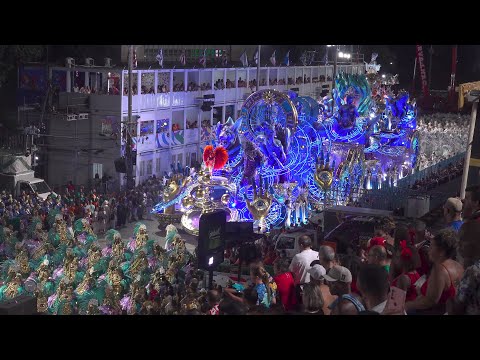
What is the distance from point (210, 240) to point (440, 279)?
495 centimetres

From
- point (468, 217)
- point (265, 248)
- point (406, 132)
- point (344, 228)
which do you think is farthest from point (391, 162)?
point (468, 217)

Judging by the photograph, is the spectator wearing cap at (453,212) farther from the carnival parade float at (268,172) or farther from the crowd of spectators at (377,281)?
the carnival parade float at (268,172)

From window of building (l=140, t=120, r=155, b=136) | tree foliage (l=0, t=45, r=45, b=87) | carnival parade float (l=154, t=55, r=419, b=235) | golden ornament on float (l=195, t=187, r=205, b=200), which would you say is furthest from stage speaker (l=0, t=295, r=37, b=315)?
tree foliage (l=0, t=45, r=45, b=87)

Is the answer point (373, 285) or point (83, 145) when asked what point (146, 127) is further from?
point (373, 285)

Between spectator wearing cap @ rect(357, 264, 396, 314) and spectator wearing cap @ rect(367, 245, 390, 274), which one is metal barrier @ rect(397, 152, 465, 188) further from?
spectator wearing cap @ rect(357, 264, 396, 314)

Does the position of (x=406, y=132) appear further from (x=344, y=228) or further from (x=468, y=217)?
(x=468, y=217)

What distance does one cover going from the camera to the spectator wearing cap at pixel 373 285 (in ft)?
15.7

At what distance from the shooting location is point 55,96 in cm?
2645

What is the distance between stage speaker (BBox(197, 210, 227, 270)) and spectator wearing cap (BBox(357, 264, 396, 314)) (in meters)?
4.75

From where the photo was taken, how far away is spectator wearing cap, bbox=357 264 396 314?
479 centimetres

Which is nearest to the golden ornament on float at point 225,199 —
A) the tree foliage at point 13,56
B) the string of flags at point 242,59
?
the string of flags at point 242,59

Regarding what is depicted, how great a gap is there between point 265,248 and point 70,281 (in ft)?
11.0

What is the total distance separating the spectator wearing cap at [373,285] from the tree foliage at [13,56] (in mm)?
25703

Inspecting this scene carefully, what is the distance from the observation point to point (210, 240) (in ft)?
32.9
